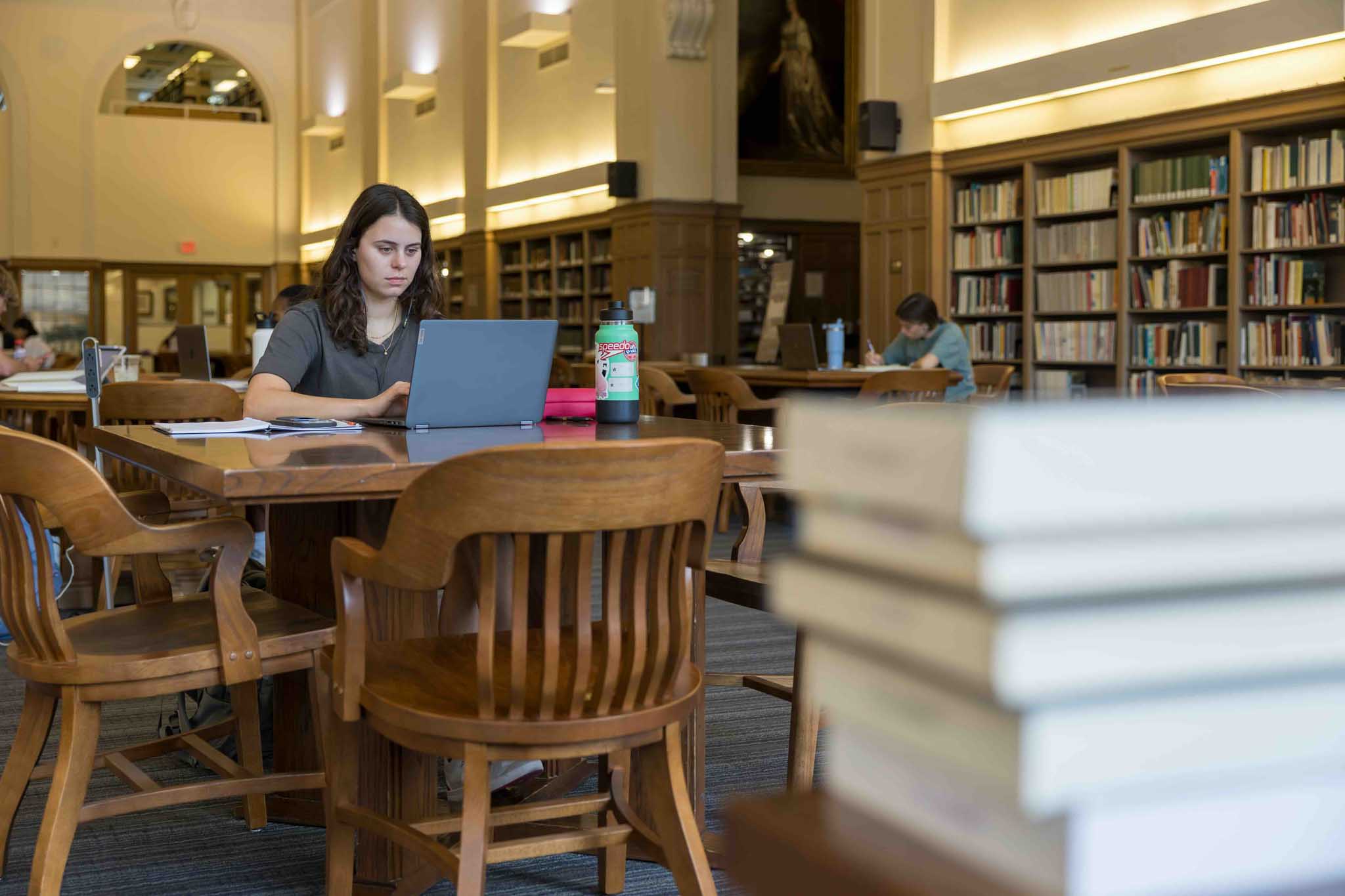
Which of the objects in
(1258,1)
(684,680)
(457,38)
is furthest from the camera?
(457,38)

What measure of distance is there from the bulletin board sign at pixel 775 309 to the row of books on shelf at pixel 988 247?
271cm

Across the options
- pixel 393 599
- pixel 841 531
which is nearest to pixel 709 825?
pixel 393 599

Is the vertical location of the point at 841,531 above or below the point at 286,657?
above

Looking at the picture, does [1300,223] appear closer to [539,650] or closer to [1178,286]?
[1178,286]

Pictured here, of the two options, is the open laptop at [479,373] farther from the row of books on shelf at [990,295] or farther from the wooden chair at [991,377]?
the row of books on shelf at [990,295]

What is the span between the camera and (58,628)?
209 centimetres

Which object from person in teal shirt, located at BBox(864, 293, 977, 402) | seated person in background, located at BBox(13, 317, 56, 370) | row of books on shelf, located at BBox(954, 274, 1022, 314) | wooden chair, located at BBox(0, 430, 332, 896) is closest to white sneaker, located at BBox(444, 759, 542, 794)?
wooden chair, located at BBox(0, 430, 332, 896)

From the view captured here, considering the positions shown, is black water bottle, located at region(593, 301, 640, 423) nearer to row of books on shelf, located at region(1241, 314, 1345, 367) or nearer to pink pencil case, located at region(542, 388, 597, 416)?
pink pencil case, located at region(542, 388, 597, 416)

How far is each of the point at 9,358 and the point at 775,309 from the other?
7199 mm

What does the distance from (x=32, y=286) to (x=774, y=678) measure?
17432 mm

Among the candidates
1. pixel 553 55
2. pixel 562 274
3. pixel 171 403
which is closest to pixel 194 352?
pixel 171 403

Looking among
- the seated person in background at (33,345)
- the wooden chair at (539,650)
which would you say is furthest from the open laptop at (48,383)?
the wooden chair at (539,650)

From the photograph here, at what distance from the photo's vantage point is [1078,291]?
830 centimetres

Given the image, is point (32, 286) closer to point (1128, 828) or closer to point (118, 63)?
point (118, 63)
